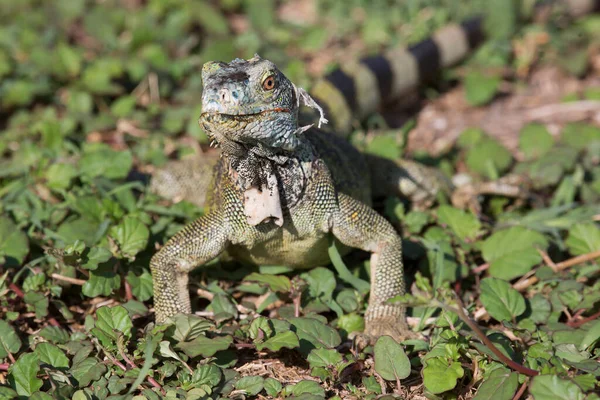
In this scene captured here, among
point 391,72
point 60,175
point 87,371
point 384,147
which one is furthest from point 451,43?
point 87,371

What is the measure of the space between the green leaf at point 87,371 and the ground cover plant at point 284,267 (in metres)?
0.01

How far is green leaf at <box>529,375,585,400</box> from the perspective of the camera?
128 inches

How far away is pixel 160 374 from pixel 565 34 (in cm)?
662

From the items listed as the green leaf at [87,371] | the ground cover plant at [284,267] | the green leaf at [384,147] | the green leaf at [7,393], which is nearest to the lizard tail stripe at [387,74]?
the ground cover plant at [284,267]

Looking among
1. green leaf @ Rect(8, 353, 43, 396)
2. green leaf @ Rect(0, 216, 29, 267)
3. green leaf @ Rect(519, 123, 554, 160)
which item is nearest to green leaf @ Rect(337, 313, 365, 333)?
green leaf @ Rect(8, 353, 43, 396)

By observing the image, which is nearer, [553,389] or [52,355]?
[553,389]

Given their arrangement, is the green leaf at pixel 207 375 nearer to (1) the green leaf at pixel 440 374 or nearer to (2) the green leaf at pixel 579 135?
(1) the green leaf at pixel 440 374

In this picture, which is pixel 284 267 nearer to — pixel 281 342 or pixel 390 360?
pixel 281 342

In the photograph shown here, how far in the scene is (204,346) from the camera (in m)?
3.87

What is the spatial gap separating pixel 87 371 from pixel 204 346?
65cm

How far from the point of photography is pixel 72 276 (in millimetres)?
4543

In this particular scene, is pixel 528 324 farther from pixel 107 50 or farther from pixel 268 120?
pixel 107 50

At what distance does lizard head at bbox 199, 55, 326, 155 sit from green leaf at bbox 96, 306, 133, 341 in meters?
1.10

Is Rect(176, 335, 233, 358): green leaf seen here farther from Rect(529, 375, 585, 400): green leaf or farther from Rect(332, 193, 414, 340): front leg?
Rect(529, 375, 585, 400): green leaf
